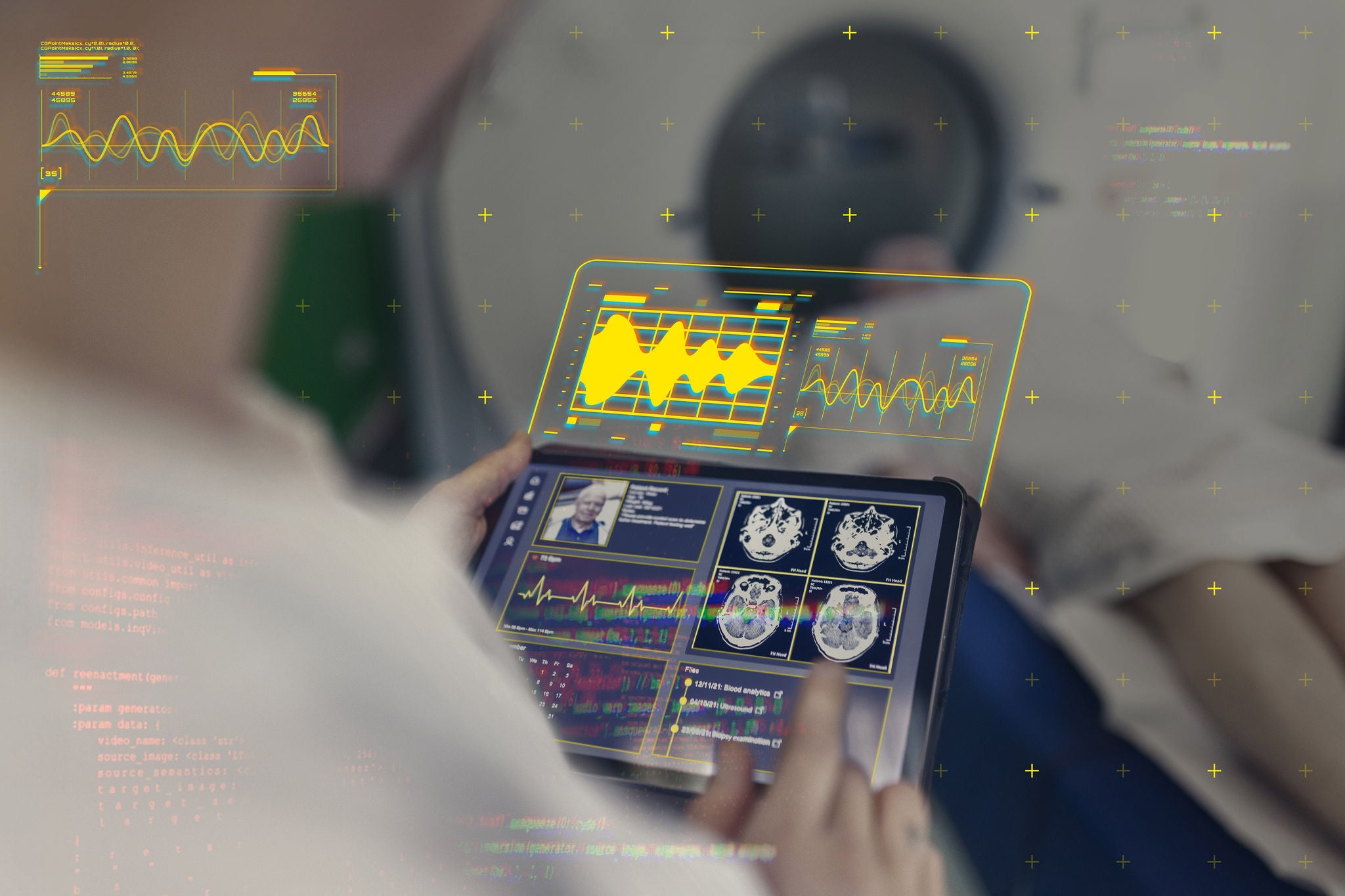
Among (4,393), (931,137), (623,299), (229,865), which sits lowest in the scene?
(229,865)

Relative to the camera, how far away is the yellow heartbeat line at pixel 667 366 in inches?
21.8

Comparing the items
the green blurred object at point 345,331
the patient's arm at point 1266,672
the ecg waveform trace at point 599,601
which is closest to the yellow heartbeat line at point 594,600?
the ecg waveform trace at point 599,601

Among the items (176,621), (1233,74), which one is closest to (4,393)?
(176,621)

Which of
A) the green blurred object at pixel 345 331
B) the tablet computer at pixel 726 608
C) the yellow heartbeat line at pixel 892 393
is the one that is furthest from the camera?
the green blurred object at pixel 345 331

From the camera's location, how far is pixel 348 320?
2.60ft

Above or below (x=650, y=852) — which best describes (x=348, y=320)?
above

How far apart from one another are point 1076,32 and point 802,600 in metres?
0.50

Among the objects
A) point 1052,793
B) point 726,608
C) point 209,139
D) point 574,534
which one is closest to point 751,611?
point 726,608

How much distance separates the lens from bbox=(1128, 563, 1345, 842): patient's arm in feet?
1.59

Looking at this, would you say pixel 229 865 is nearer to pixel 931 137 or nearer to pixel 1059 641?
pixel 1059 641

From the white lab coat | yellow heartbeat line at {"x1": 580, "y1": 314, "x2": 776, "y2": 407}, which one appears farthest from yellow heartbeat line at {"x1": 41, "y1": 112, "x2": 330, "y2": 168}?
yellow heartbeat line at {"x1": 580, "y1": 314, "x2": 776, "y2": 407}

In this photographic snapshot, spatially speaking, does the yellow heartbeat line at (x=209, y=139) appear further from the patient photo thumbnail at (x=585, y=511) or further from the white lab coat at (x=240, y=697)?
the patient photo thumbnail at (x=585, y=511)

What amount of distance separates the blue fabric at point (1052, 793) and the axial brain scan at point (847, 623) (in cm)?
9

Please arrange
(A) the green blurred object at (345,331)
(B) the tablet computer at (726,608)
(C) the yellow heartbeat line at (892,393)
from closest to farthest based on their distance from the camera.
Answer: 1. (B) the tablet computer at (726,608)
2. (C) the yellow heartbeat line at (892,393)
3. (A) the green blurred object at (345,331)
